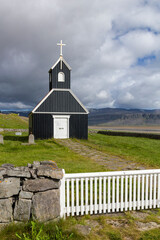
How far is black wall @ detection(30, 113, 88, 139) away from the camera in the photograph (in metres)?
22.0

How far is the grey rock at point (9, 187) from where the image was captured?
4543mm

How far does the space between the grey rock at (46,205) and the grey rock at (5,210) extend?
545 millimetres

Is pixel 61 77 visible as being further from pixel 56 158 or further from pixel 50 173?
pixel 50 173

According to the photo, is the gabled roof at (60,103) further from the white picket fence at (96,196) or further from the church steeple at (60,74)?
the white picket fence at (96,196)

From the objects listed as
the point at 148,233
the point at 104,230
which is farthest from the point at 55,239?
the point at 148,233

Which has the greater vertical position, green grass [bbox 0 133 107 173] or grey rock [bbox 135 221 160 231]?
green grass [bbox 0 133 107 173]

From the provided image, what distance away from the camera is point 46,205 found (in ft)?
15.3

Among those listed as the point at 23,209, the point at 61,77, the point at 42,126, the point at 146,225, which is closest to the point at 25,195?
the point at 23,209

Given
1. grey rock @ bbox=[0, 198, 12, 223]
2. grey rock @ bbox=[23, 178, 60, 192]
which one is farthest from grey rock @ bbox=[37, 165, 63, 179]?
grey rock @ bbox=[0, 198, 12, 223]

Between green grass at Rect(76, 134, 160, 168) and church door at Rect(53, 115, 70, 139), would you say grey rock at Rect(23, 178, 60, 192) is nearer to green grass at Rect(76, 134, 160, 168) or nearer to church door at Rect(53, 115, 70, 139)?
green grass at Rect(76, 134, 160, 168)

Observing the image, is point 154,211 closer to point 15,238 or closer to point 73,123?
point 15,238

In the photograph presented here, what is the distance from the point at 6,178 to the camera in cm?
463

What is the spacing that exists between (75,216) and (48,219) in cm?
79

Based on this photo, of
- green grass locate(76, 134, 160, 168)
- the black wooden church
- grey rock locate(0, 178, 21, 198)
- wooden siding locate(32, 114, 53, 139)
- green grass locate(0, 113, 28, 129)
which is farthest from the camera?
green grass locate(0, 113, 28, 129)
